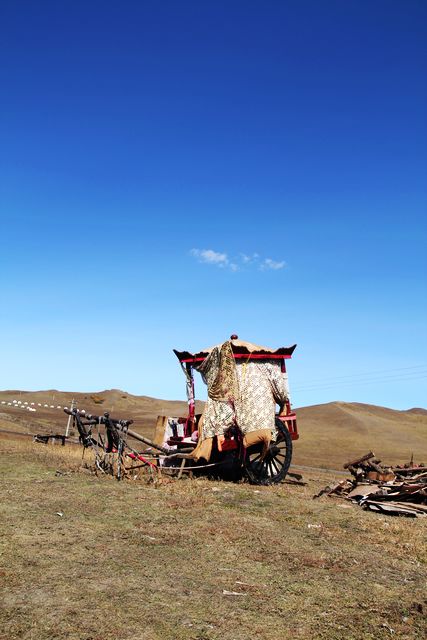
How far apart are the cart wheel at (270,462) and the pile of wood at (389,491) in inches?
53.0

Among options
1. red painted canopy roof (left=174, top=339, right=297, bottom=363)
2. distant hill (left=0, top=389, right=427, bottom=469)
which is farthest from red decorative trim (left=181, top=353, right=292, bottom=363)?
distant hill (left=0, top=389, right=427, bottom=469)

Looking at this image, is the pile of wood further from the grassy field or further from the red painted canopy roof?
the red painted canopy roof

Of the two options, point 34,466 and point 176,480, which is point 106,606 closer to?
point 176,480

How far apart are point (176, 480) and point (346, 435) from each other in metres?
40.2

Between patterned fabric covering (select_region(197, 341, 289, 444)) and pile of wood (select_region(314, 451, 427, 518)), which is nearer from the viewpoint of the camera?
pile of wood (select_region(314, 451, 427, 518))

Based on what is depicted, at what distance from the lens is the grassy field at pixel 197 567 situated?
5039 mm

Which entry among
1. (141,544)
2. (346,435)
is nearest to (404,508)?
(141,544)

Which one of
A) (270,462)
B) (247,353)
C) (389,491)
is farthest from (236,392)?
(389,491)

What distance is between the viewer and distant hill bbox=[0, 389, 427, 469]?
37.5m

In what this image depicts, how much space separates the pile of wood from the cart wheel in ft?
4.41

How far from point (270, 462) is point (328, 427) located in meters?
44.1

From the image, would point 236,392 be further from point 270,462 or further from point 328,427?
point 328,427

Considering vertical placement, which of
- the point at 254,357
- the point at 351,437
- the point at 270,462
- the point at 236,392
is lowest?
the point at 351,437

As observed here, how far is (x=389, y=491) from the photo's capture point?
12906 millimetres
